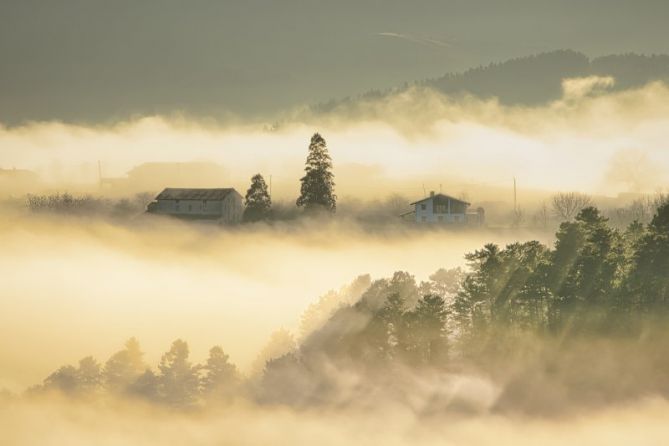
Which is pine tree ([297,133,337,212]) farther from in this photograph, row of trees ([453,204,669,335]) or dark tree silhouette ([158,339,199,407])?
row of trees ([453,204,669,335])

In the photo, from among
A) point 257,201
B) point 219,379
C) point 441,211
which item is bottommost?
point 219,379

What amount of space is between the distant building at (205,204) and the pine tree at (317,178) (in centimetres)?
2645

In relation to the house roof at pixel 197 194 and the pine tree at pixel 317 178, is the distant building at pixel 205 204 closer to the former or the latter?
the house roof at pixel 197 194

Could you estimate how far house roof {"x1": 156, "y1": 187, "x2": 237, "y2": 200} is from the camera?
161875 millimetres

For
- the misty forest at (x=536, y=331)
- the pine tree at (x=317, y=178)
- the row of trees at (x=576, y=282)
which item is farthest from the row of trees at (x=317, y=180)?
the row of trees at (x=576, y=282)

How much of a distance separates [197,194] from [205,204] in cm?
329

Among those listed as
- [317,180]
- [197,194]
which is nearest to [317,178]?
[317,180]

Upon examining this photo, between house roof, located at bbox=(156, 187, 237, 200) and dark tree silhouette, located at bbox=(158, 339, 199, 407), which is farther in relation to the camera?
house roof, located at bbox=(156, 187, 237, 200)

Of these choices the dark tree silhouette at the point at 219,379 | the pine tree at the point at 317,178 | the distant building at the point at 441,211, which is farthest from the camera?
the distant building at the point at 441,211

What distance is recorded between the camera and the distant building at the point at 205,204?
161 metres

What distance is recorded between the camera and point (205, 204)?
16238 centimetres

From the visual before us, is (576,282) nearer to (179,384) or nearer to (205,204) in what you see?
(179,384)

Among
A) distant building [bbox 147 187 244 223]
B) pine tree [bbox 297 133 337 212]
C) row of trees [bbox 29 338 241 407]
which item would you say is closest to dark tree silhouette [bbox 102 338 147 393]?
row of trees [bbox 29 338 241 407]

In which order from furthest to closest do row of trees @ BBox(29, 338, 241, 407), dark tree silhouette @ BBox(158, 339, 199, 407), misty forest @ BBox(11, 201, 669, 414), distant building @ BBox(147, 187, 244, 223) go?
distant building @ BBox(147, 187, 244, 223) → dark tree silhouette @ BBox(158, 339, 199, 407) → row of trees @ BBox(29, 338, 241, 407) → misty forest @ BBox(11, 201, 669, 414)
